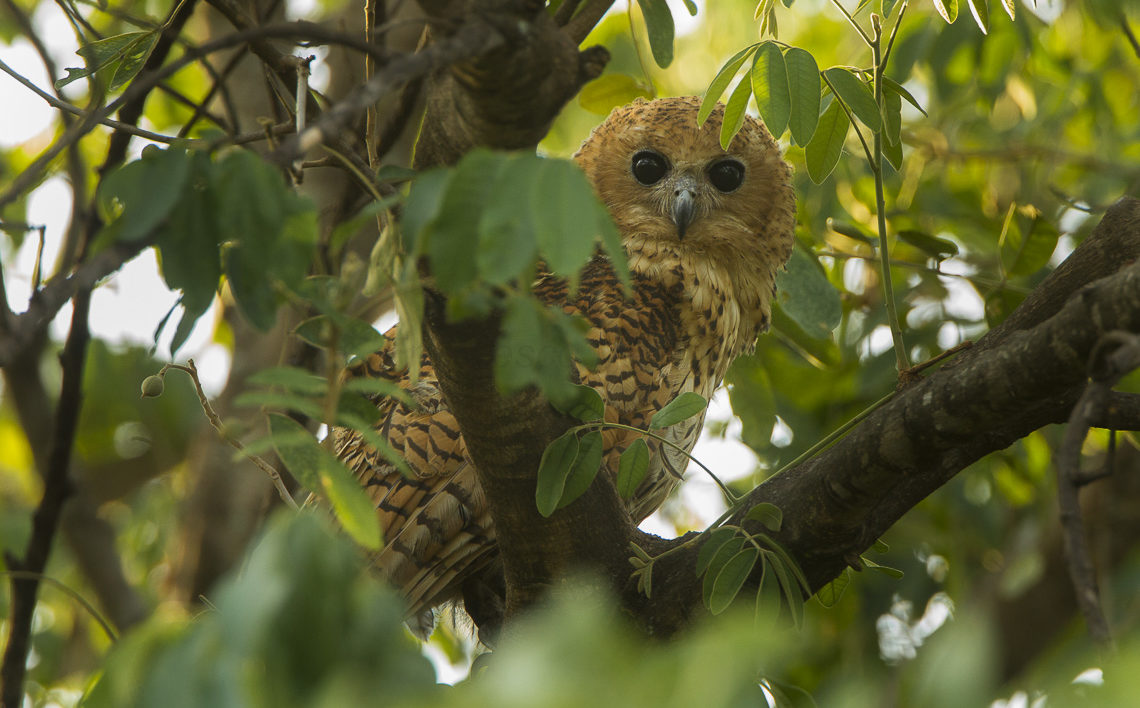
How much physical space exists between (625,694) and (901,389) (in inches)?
55.2

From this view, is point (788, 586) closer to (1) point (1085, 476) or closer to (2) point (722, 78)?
(1) point (1085, 476)

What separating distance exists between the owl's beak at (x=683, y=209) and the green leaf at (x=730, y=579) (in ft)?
5.44

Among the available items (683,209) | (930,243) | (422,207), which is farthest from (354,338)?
(683,209)

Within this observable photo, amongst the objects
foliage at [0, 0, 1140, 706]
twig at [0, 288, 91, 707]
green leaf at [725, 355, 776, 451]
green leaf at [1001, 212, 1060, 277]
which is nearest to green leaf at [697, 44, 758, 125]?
foliage at [0, 0, 1140, 706]

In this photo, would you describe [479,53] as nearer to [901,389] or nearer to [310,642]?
[310,642]

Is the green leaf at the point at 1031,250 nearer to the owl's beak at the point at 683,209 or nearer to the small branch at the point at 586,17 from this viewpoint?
the owl's beak at the point at 683,209

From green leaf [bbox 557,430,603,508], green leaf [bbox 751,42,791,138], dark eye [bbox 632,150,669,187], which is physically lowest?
green leaf [bbox 557,430,603,508]

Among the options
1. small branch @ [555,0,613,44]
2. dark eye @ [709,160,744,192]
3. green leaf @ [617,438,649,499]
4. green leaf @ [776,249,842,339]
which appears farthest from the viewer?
dark eye @ [709,160,744,192]

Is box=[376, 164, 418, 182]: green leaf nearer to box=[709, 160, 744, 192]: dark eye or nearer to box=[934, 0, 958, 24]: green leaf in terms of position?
box=[934, 0, 958, 24]: green leaf

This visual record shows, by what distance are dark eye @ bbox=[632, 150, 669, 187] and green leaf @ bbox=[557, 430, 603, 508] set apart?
6.40 feet

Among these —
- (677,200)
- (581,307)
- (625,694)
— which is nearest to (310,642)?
(625,694)

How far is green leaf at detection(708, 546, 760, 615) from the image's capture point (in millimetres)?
1987

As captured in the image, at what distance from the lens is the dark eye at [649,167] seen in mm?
3764

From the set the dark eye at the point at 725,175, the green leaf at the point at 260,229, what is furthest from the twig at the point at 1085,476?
the dark eye at the point at 725,175
